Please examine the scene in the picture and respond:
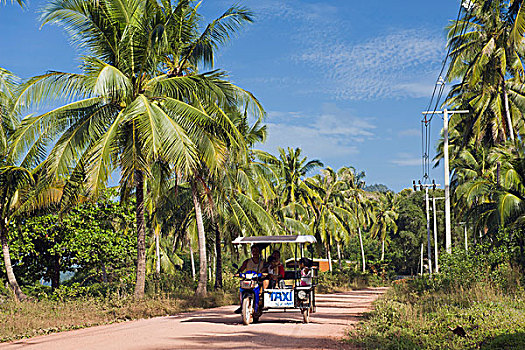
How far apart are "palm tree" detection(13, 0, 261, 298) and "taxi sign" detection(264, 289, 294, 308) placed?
426 centimetres

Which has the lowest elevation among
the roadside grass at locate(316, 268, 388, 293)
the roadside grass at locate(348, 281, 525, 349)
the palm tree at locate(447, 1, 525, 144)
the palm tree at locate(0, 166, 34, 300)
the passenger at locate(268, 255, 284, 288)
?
the roadside grass at locate(316, 268, 388, 293)

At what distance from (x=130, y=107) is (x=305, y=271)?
689cm

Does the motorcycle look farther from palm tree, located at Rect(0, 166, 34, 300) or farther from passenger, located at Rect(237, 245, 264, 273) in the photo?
palm tree, located at Rect(0, 166, 34, 300)

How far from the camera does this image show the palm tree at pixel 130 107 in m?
16.2

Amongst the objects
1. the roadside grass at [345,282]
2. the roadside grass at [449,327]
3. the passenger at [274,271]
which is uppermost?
the passenger at [274,271]

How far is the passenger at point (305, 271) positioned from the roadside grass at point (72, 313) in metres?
4.91

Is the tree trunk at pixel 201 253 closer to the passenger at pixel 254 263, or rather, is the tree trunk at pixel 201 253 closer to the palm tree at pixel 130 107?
the palm tree at pixel 130 107

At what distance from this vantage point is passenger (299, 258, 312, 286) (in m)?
14.1

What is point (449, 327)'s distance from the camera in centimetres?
1027

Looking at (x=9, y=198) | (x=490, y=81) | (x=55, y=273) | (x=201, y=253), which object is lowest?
(x=55, y=273)

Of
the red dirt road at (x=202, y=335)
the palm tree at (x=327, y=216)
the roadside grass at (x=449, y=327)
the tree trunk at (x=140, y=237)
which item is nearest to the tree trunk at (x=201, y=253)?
the tree trunk at (x=140, y=237)

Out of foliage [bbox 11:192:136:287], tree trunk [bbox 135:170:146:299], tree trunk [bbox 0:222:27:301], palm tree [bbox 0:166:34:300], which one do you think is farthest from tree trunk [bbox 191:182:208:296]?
tree trunk [bbox 0:222:27:301]

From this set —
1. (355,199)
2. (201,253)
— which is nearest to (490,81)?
(201,253)

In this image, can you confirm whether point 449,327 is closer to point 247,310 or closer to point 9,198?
point 247,310
